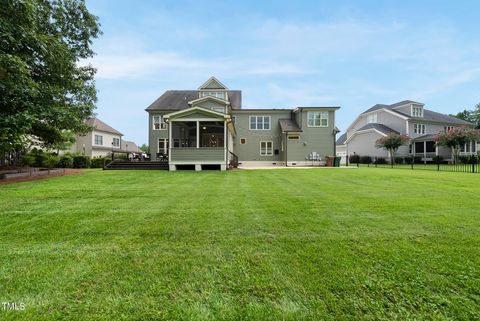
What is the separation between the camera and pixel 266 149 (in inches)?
971

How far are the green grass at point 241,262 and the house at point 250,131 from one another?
15.9 m

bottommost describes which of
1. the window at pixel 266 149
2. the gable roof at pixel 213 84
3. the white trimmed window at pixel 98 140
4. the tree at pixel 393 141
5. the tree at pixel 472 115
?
the window at pixel 266 149

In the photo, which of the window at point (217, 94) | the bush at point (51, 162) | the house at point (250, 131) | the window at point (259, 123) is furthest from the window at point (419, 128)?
the bush at point (51, 162)

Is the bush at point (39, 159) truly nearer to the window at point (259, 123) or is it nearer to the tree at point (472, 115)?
the window at point (259, 123)

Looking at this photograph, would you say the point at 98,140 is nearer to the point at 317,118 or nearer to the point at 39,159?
the point at 39,159

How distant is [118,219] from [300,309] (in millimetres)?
3553

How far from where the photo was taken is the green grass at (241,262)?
1927 mm

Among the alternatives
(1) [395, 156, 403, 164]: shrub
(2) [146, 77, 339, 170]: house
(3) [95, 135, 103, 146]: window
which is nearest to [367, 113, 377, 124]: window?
(1) [395, 156, 403, 164]: shrub

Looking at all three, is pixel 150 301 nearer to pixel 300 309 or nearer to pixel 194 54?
pixel 300 309

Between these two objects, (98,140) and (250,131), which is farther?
(98,140)

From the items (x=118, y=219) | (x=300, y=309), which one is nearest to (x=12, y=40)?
(x=118, y=219)

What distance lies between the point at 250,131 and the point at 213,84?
6000 millimetres

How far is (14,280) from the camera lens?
2295 mm

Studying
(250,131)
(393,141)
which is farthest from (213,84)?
(393,141)
